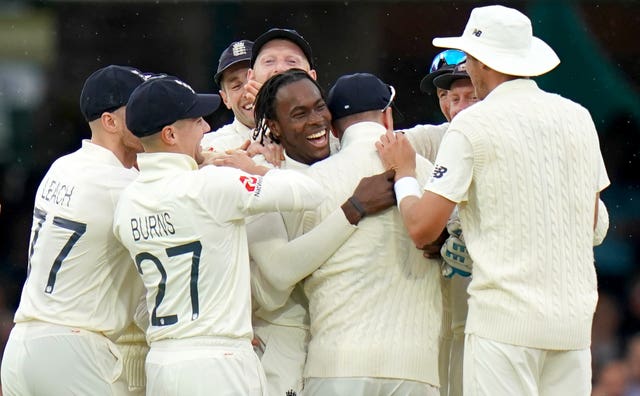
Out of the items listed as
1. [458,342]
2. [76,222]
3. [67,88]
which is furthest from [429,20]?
[76,222]

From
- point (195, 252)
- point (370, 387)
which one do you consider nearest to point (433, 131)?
point (370, 387)

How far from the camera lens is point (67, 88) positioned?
9352 mm

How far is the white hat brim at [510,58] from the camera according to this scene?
467 cm

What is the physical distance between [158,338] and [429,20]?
4.89 m

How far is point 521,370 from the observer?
4.53 m

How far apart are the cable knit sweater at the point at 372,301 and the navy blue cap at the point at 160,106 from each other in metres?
0.50

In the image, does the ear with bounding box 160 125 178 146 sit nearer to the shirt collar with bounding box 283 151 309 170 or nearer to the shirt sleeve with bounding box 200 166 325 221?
the shirt sleeve with bounding box 200 166 325 221

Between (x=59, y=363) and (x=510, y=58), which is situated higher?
(x=510, y=58)

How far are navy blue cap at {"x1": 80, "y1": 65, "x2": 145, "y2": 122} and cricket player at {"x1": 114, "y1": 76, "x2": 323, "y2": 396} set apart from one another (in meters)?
0.37

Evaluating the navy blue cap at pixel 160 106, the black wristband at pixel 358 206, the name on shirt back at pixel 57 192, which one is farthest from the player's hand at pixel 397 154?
the name on shirt back at pixel 57 192

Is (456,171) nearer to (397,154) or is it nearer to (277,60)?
(397,154)

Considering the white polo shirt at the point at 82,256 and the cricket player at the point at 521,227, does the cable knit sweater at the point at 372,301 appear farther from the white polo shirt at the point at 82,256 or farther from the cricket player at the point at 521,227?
the white polo shirt at the point at 82,256

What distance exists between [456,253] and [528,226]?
40cm

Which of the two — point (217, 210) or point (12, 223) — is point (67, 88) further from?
point (217, 210)
